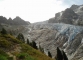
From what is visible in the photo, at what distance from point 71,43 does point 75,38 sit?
31.5 feet

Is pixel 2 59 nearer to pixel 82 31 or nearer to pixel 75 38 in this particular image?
pixel 75 38

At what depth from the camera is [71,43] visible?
174375 mm

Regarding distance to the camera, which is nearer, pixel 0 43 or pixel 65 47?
pixel 0 43

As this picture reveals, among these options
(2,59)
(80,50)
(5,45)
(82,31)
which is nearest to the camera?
(2,59)

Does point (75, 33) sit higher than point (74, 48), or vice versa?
point (75, 33)

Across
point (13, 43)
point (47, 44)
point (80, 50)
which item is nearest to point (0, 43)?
point (13, 43)

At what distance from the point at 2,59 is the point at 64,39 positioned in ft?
558

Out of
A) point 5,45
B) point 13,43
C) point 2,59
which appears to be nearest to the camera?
point 2,59

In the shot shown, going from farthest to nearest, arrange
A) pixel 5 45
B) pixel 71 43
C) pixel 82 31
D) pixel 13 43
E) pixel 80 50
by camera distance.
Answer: pixel 82 31
pixel 71 43
pixel 80 50
pixel 13 43
pixel 5 45

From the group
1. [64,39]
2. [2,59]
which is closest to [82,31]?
[64,39]

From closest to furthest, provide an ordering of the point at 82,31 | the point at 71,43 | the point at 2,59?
1. the point at 2,59
2. the point at 71,43
3. the point at 82,31

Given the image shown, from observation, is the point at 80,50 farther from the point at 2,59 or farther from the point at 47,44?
the point at 2,59

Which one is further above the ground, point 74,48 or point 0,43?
point 0,43

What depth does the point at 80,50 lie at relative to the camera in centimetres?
14212
